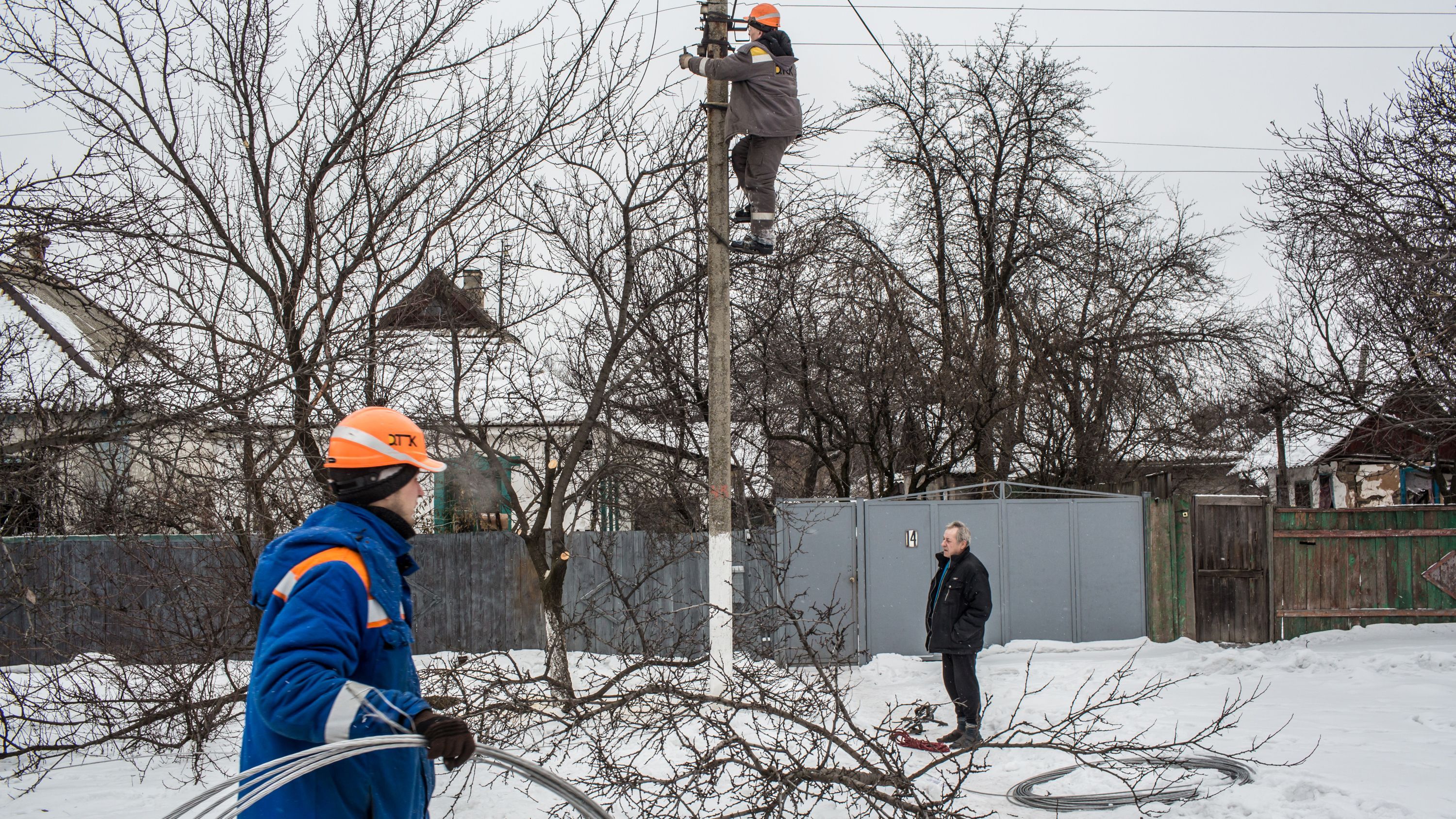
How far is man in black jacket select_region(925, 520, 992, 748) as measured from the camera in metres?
7.65

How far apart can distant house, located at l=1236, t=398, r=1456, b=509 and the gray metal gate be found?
340 centimetres

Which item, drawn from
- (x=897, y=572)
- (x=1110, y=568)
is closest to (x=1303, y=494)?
(x=1110, y=568)

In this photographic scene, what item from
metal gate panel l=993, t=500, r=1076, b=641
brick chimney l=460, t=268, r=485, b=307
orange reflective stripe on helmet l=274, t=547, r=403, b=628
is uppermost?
brick chimney l=460, t=268, r=485, b=307

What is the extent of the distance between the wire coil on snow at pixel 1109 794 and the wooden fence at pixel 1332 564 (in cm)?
633

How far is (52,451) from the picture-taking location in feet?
18.9

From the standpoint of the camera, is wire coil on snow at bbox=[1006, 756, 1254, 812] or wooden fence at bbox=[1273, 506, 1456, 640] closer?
wire coil on snow at bbox=[1006, 756, 1254, 812]

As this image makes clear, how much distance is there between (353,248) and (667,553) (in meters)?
5.83

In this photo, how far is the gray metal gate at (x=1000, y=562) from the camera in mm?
12055

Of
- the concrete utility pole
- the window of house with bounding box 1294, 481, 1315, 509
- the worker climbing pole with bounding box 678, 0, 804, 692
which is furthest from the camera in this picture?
the window of house with bounding box 1294, 481, 1315, 509

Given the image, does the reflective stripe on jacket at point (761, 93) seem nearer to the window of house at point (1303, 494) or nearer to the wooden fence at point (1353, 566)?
the wooden fence at point (1353, 566)

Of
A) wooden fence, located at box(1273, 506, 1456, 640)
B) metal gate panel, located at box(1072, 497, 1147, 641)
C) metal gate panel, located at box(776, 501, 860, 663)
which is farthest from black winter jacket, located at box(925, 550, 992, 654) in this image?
wooden fence, located at box(1273, 506, 1456, 640)

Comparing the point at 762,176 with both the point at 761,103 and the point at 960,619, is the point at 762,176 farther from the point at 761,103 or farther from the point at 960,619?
the point at 960,619

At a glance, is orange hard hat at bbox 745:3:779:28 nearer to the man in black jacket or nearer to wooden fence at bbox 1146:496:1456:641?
the man in black jacket

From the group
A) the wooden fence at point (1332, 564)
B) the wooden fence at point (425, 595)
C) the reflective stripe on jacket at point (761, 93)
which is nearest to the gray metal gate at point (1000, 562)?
the wooden fence at point (1332, 564)
